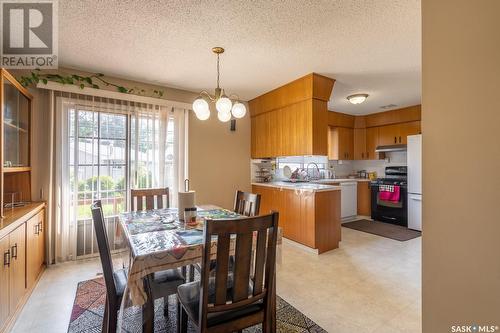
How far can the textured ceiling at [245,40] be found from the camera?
1854 mm

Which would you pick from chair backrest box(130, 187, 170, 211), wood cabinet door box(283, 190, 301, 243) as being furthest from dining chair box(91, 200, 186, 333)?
wood cabinet door box(283, 190, 301, 243)

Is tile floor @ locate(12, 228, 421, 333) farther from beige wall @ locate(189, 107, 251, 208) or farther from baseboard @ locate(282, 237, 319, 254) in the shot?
beige wall @ locate(189, 107, 251, 208)

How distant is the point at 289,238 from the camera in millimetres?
3656

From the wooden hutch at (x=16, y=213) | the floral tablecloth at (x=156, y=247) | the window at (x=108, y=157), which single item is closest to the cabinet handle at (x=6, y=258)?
the wooden hutch at (x=16, y=213)

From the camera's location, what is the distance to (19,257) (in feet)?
6.41

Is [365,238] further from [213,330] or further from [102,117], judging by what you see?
[102,117]

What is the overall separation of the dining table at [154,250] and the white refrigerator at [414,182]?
13.2ft

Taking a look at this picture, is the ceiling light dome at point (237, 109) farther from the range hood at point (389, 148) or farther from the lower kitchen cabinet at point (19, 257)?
the range hood at point (389, 148)

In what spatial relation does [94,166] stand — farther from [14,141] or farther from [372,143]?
[372,143]

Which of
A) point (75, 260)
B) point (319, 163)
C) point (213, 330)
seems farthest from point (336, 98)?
point (75, 260)

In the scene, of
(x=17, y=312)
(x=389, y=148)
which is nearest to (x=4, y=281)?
(x=17, y=312)

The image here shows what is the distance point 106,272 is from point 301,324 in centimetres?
143

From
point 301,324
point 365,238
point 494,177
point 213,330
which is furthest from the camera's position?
point 365,238

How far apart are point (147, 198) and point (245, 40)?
1.94 m
